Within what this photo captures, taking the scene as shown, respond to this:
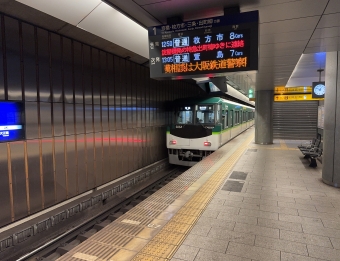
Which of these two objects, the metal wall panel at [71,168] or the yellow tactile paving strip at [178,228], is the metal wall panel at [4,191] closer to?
the metal wall panel at [71,168]

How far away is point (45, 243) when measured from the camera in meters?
4.61

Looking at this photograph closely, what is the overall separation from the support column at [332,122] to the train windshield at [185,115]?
5002mm

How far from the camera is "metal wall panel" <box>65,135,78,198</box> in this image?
5867 millimetres

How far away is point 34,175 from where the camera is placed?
500cm

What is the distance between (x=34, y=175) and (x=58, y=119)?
4.37 feet

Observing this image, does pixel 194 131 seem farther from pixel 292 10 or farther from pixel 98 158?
pixel 292 10

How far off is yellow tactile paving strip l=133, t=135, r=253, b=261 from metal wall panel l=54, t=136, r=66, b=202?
312 centimetres

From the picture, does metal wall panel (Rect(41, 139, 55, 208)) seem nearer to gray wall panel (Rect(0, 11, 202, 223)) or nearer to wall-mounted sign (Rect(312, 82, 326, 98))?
gray wall panel (Rect(0, 11, 202, 223))

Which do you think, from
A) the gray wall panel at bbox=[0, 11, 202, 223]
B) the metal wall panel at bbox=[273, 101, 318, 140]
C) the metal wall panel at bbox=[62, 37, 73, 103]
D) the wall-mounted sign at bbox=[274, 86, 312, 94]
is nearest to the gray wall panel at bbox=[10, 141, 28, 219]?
the gray wall panel at bbox=[0, 11, 202, 223]

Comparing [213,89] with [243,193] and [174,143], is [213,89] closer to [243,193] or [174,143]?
[174,143]

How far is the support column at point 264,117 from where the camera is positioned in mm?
11836

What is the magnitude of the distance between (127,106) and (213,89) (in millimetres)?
7872

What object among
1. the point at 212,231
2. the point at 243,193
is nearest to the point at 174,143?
the point at 243,193

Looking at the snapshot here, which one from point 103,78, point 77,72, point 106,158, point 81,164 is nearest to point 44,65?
point 77,72
